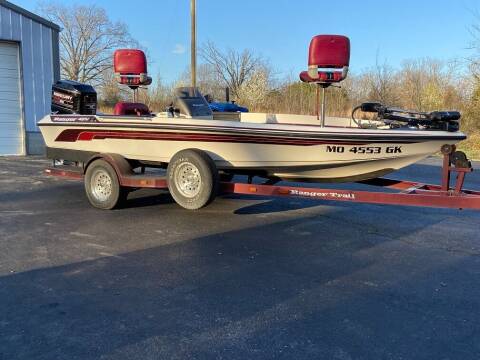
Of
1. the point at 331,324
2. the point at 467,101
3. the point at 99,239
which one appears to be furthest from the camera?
the point at 467,101

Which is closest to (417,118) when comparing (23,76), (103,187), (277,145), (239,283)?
(277,145)

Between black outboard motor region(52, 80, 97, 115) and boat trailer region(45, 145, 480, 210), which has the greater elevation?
black outboard motor region(52, 80, 97, 115)

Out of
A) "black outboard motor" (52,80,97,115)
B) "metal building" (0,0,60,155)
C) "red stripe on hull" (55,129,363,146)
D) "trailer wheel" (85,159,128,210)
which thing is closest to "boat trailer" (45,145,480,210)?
"trailer wheel" (85,159,128,210)

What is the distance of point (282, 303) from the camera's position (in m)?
3.45

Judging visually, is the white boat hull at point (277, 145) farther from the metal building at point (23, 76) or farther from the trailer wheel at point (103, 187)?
the metal building at point (23, 76)

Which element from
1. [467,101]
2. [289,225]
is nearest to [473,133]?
[467,101]

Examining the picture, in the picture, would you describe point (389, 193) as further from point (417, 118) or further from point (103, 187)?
point (103, 187)

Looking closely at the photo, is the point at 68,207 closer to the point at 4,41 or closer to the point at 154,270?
the point at 154,270

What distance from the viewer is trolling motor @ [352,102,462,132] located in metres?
4.97

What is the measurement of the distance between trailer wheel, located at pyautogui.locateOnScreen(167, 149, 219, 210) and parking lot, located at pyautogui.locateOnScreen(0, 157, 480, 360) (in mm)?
332

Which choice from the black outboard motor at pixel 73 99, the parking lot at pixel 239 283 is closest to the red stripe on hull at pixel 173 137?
the black outboard motor at pixel 73 99

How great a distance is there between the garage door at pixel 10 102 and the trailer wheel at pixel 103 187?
7138 mm

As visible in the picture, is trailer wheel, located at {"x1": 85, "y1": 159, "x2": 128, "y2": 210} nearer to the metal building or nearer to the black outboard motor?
the black outboard motor

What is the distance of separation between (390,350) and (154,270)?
2100 millimetres
